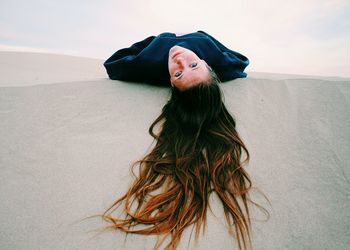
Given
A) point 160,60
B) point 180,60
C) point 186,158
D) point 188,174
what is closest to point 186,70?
point 180,60

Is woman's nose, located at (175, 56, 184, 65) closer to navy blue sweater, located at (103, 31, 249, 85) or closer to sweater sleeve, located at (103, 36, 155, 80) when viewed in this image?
navy blue sweater, located at (103, 31, 249, 85)

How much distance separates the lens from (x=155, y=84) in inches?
90.6

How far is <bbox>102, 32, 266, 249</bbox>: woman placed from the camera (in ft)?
3.66

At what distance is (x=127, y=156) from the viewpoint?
1.47 metres

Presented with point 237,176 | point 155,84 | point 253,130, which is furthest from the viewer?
point 155,84

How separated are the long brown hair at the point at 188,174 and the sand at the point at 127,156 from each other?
0.06 metres

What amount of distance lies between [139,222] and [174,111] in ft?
3.21

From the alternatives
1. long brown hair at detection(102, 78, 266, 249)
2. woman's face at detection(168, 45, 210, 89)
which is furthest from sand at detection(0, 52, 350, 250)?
woman's face at detection(168, 45, 210, 89)

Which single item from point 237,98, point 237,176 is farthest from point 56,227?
point 237,98

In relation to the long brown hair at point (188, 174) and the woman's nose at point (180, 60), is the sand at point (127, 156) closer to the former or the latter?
the long brown hair at point (188, 174)

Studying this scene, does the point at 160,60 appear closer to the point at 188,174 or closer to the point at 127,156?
the point at 127,156

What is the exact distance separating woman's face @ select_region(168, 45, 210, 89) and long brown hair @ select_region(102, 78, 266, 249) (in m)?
0.07

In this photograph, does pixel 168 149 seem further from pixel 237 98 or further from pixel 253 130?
pixel 237 98

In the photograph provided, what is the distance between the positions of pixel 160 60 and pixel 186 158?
3.57 ft
